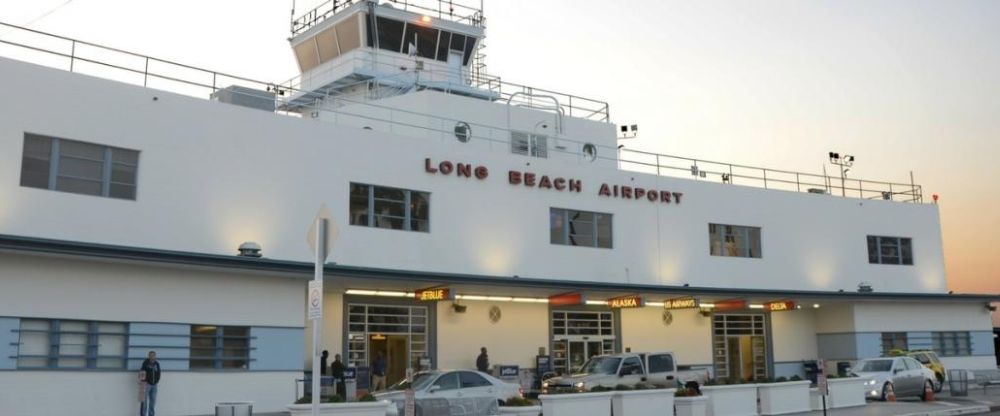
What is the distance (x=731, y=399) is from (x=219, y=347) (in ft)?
40.5

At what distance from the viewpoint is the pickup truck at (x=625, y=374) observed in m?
26.3

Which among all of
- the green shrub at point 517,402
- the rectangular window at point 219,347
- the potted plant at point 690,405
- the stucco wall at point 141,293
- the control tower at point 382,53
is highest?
the control tower at point 382,53

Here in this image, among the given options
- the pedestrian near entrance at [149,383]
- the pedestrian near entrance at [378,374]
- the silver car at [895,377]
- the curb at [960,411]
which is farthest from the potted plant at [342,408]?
the silver car at [895,377]

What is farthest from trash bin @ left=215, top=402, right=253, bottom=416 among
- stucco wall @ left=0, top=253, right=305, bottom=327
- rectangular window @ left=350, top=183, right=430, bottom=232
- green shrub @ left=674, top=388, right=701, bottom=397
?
green shrub @ left=674, top=388, right=701, bottom=397

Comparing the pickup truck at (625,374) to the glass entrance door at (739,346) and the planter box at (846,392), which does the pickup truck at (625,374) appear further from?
the glass entrance door at (739,346)

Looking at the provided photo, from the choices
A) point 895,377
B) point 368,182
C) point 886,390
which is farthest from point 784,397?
point 368,182

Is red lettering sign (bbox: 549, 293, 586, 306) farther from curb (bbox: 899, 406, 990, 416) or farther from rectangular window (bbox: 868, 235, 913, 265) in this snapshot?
rectangular window (bbox: 868, 235, 913, 265)

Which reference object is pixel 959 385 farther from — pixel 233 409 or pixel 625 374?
pixel 233 409

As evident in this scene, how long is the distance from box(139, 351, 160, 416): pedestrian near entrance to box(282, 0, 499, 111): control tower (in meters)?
16.0

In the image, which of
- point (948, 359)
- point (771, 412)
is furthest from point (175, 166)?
point (948, 359)

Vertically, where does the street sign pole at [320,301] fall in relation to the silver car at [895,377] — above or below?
above

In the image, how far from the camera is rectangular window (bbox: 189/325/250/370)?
22.8 m

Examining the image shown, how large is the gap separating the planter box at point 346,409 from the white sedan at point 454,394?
1517mm

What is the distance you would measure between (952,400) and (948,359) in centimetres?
1081
